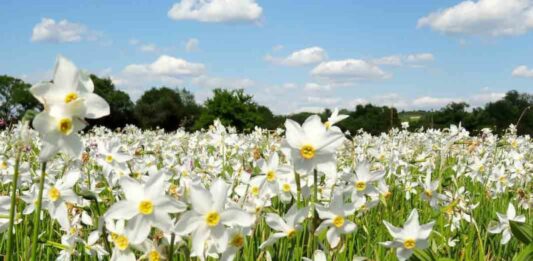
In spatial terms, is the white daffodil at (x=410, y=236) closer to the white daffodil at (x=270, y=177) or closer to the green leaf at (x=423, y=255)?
the green leaf at (x=423, y=255)

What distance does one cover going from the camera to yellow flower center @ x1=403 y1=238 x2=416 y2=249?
7.53 feet

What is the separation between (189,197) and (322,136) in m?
0.53

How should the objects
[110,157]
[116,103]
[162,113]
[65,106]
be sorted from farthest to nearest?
[162,113], [116,103], [110,157], [65,106]

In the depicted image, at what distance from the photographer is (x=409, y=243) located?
2.30 m

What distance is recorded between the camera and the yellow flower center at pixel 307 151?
1957mm

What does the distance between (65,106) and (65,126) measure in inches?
2.5

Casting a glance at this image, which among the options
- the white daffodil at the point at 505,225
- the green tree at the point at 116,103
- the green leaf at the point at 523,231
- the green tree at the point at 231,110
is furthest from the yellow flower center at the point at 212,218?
the green tree at the point at 116,103

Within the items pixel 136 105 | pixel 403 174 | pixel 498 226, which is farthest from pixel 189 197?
pixel 136 105

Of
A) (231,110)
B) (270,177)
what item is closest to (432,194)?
(270,177)

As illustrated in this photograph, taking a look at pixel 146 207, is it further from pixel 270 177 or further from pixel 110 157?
pixel 110 157

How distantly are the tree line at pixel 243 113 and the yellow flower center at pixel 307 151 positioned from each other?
2.93 feet

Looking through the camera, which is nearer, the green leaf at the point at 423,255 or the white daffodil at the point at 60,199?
the white daffodil at the point at 60,199

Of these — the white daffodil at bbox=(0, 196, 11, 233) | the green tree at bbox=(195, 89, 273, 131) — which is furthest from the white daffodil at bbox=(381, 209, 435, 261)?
the green tree at bbox=(195, 89, 273, 131)

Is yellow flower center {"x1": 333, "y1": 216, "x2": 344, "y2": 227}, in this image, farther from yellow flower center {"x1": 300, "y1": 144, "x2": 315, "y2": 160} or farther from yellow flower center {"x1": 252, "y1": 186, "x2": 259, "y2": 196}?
yellow flower center {"x1": 252, "y1": 186, "x2": 259, "y2": 196}
